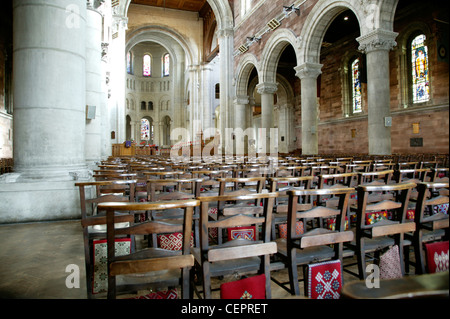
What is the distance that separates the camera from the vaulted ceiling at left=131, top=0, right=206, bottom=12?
26656 mm

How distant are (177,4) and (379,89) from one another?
922 inches

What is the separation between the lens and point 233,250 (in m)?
1.90

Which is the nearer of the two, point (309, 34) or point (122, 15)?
point (309, 34)

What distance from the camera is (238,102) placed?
2020cm

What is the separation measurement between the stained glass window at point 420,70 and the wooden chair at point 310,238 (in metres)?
14.9

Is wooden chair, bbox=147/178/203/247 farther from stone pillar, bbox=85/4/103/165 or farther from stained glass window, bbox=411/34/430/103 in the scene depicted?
stained glass window, bbox=411/34/430/103

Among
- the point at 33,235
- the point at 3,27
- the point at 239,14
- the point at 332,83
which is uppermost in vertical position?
the point at 239,14

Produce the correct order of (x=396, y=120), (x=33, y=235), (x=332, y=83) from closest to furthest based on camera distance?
(x=33, y=235)
(x=396, y=120)
(x=332, y=83)

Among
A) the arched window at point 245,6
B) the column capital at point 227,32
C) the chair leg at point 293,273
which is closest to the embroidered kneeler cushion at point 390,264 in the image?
the chair leg at point 293,273

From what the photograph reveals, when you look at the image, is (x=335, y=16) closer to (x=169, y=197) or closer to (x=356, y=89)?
(x=356, y=89)

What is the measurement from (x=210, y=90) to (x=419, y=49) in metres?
18.2

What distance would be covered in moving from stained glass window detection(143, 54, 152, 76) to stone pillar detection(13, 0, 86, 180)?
115 feet

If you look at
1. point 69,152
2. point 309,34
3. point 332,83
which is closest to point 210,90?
point 332,83
